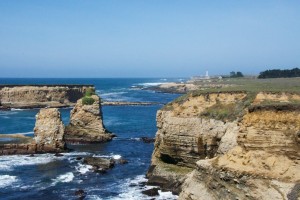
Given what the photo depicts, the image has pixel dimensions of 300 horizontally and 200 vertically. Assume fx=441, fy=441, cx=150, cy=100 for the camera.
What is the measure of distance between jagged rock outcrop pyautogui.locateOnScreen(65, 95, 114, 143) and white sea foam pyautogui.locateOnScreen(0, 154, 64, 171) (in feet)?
38.6

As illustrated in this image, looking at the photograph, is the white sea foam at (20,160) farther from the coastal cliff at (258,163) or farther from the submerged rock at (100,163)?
the coastal cliff at (258,163)

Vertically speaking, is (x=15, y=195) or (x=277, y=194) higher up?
(x=277, y=194)

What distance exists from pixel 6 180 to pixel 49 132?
14266 millimetres

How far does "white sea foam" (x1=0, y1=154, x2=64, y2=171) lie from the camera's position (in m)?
46.9

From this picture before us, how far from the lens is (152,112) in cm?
10481

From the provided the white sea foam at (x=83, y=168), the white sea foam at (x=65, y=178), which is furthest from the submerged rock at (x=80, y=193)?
the white sea foam at (x=83, y=168)

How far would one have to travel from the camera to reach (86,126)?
6631cm

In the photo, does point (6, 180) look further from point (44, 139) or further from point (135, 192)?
point (44, 139)

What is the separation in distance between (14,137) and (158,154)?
28.0 metres

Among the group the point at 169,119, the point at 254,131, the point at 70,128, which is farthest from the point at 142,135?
the point at 254,131

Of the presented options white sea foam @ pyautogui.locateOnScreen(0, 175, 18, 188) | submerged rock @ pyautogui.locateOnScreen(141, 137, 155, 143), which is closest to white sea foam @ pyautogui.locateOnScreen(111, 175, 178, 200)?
white sea foam @ pyautogui.locateOnScreen(0, 175, 18, 188)

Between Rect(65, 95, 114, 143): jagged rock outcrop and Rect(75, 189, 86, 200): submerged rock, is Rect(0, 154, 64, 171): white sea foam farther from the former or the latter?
Rect(75, 189, 86, 200): submerged rock

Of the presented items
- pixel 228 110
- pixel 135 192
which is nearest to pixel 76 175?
pixel 135 192

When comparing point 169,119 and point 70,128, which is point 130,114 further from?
point 169,119
